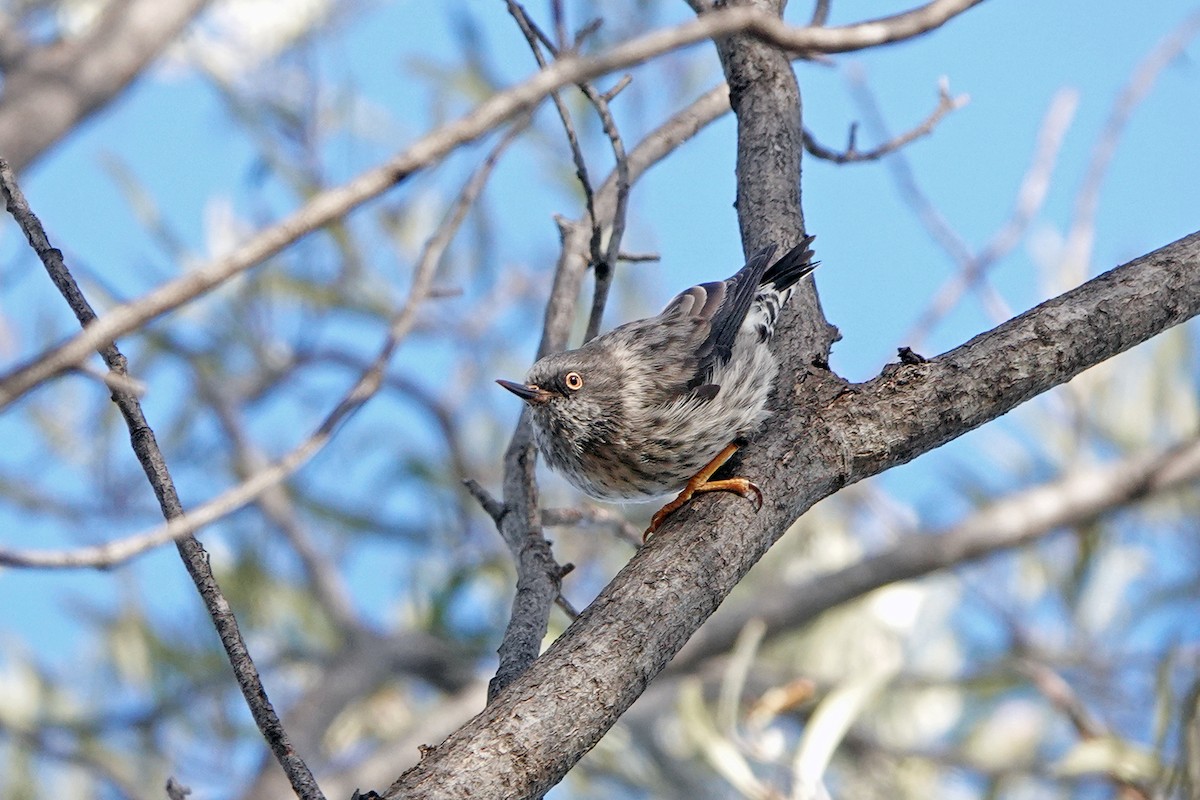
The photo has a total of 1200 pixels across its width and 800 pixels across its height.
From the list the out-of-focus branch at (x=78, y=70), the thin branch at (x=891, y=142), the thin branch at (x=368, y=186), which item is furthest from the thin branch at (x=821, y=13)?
the out-of-focus branch at (x=78, y=70)

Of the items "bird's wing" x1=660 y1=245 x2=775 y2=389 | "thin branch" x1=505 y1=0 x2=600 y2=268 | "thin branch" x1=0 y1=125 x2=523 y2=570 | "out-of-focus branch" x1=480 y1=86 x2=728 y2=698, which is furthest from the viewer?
"bird's wing" x1=660 y1=245 x2=775 y2=389

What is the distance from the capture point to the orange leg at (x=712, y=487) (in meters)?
2.67

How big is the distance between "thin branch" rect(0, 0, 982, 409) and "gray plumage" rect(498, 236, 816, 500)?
196 centimetres

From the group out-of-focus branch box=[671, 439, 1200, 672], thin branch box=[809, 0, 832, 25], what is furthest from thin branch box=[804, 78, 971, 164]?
out-of-focus branch box=[671, 439, 1200, 672]

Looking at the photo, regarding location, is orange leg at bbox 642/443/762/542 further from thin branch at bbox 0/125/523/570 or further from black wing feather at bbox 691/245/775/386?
thin branch at bbox 0/125/523/570

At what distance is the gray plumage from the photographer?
3.41m

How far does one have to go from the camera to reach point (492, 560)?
6.77 meters

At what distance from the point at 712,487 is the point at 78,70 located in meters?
4.90

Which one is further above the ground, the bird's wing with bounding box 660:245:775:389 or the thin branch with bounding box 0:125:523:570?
the bird's wing with bounding box 660:245:775:389

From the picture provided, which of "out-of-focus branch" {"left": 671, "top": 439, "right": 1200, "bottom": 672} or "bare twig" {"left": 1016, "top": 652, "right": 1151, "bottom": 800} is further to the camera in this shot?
"out-of-focus branch" {"left": 671, "top": 439, "right": 1200, "bottom": 672}

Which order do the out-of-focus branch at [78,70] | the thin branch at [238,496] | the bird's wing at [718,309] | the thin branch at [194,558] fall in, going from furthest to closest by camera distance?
the out-of-focus branch at [78,70] → the bird's wing at [718,309] → the thin branch at [194,558] → the thin branch at [238,496]

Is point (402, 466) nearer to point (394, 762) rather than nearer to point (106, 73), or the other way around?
point (394, 762)

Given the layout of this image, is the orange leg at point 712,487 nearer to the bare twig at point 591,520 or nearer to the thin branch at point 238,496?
the bare twig at point 591,520

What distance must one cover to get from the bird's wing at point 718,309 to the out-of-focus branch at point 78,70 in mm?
3646
